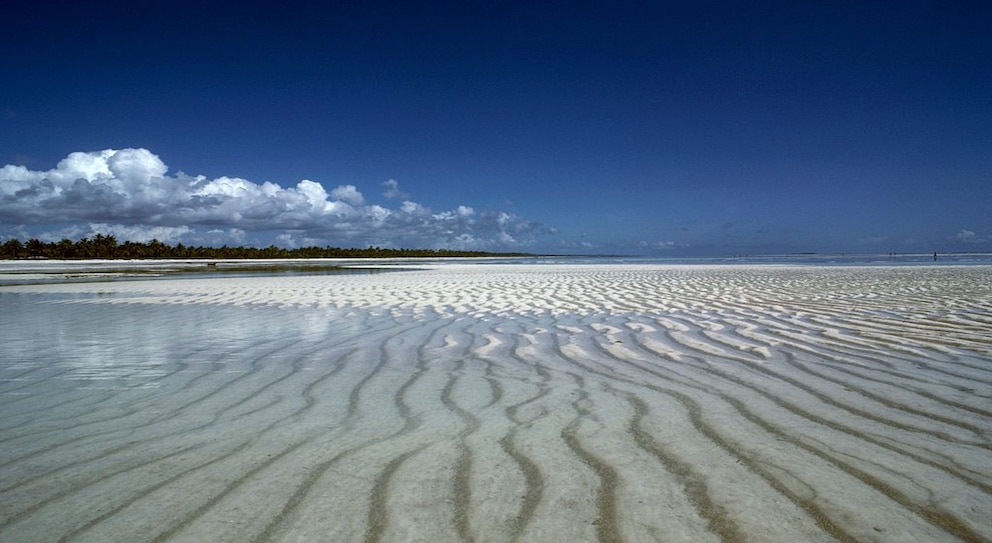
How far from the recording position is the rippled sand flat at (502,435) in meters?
2.20

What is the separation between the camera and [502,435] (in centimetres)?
321

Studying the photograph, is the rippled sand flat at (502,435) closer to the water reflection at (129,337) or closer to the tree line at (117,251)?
the water reflection at (129,337)

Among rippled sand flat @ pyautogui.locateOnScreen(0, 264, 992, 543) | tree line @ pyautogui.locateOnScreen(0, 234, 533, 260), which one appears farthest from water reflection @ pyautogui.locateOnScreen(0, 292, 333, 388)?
tree line @ pyautogui.locateOnScreen(0, 234, 533, 260)

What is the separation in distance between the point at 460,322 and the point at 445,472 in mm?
5752

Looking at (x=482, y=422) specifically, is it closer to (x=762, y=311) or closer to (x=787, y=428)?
(x=787, y=428)

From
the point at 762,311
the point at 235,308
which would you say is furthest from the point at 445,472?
the point at 235,308

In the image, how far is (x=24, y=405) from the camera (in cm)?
398

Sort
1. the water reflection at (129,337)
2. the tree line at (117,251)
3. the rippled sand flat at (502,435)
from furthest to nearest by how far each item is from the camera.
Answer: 1. the tree line at (117,251)
2. the water reflection at (129,337)
3. the rippled sand flat at (502,435)

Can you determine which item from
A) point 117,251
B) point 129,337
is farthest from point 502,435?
point 117,251

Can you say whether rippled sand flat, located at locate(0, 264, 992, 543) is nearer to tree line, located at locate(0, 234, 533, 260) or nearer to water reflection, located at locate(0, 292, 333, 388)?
water reflection, located at locate(0, 292, 333, 388)

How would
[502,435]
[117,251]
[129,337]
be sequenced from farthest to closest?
1. [117,251]
2. [129,337]
3. [502,435]

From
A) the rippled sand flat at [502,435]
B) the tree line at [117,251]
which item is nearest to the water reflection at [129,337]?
the rippled sand flat at [502,435]

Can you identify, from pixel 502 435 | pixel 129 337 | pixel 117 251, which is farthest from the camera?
pixel 117 251

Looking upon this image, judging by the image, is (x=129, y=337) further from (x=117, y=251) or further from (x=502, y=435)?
(x=117, y=251)
